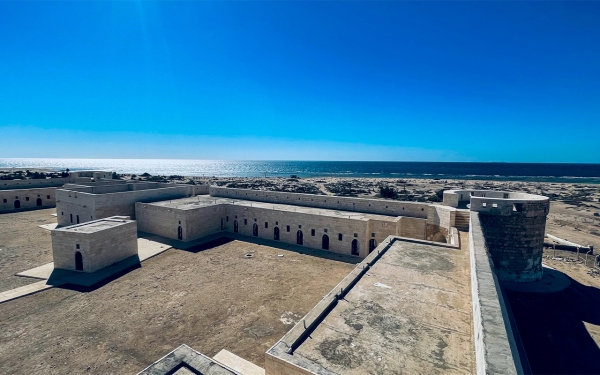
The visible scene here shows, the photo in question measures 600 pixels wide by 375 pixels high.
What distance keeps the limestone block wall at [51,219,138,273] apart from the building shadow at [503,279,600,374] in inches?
902

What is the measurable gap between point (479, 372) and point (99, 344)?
12951 millimetres

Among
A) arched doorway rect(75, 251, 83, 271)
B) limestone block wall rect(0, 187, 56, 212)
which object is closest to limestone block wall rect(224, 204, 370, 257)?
arched doorway rect(75, 251, 83, 271)

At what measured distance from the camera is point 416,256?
14680 millimetres

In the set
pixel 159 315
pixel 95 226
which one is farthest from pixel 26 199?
pixel 159 315

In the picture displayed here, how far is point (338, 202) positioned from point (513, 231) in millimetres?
12646

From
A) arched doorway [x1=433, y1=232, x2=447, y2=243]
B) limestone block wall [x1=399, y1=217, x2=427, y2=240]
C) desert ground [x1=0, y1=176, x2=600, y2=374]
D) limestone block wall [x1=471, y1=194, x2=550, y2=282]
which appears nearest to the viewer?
desert ground [x1=0, y1=176, x2=600, y2=374]

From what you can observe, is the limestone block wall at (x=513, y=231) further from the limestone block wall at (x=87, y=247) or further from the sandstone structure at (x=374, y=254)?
the limestone block wall at (x=87, y=247)

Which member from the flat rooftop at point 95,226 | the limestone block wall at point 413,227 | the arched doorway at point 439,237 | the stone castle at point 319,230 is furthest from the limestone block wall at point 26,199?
the arched doorway at point 439,237

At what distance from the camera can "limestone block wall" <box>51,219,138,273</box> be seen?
58.1 ft

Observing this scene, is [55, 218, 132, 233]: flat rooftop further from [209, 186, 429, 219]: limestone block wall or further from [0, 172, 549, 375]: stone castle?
[209, 186, 429, 219]: limestone block wall

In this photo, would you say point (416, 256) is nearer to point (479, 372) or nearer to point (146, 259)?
point (479, 372)

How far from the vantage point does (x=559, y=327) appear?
14.3 metres

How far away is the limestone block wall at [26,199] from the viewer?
35062 mm

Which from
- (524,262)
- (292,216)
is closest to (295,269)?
(292,216)
